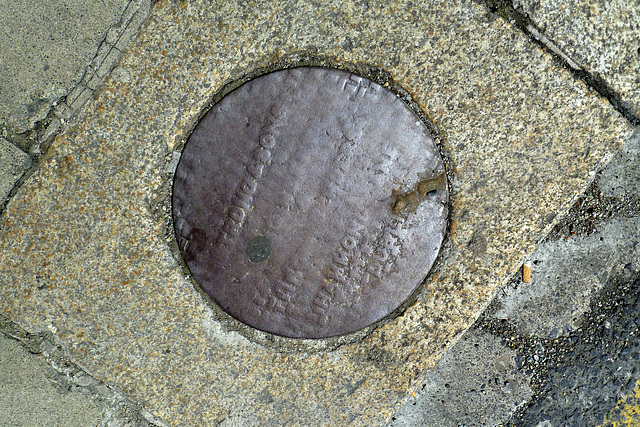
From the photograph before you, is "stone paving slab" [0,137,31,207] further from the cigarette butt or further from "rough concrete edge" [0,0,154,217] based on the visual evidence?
the cigarette butt

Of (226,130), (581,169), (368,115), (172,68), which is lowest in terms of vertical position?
(226,130)

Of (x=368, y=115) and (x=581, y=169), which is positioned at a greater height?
(x=581, y=169)

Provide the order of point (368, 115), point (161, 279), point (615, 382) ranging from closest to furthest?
point (368, 115) → point (161, 279) → point (615, 382)

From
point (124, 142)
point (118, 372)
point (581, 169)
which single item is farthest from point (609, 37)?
point (118, 372)

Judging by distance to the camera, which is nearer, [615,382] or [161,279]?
[161,279]

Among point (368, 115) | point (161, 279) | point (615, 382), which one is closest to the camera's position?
point (368, 115)

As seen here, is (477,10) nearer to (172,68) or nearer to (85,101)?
(172,68)

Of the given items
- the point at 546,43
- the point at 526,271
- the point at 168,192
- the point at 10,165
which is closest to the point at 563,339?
the point at 526,271
